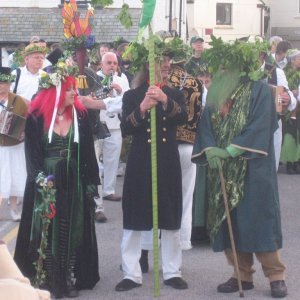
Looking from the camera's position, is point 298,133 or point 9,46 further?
point 9,46

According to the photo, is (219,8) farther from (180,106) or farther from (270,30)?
(180,106)

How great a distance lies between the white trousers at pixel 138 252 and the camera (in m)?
6.71

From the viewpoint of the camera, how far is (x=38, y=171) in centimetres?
651

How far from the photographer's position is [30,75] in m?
10.5

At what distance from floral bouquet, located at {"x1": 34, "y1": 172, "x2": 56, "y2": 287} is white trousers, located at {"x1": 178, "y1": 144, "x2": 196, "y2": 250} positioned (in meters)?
1.32

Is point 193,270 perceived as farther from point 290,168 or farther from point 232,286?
point 290,168

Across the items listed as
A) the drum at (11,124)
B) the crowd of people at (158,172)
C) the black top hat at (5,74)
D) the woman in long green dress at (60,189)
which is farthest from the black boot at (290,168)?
the woman in long green dress at (60,189)

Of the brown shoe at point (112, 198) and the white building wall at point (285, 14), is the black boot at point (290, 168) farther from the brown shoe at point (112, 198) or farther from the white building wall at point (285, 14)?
the white building wall at point (285, 14)

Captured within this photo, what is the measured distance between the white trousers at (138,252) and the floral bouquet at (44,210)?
24.9 inches

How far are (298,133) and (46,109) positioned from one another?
786 cm

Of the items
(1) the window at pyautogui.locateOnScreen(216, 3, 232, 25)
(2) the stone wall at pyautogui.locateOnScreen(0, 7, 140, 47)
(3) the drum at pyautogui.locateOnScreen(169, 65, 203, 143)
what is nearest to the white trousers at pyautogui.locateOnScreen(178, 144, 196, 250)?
(3) the drum at pyautogui.locateOnScreen(169, 65, 203, 143)

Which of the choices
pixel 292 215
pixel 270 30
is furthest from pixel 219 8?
pixel 292 215

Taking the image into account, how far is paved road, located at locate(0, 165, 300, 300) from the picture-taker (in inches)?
262

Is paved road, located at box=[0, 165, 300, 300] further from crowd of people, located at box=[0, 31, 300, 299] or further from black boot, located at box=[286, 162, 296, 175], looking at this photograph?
black boot, located at box=[286, 162, 296, 175]
